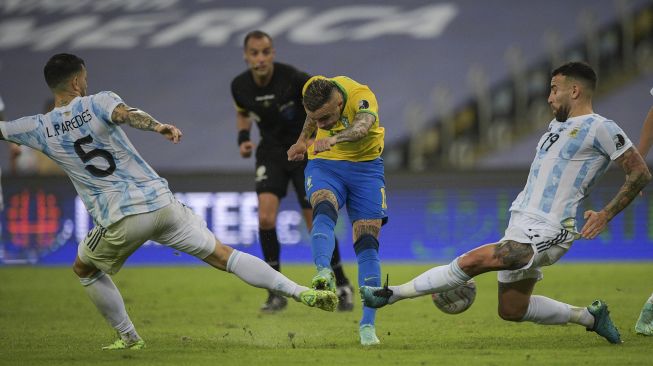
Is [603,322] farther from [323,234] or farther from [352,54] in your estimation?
[352,54]

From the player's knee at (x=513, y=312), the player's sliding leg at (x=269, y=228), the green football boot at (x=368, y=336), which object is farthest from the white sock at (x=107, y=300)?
the player's sliding leg at (x=269, y=228)

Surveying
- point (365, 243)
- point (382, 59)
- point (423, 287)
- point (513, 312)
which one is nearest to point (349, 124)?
point (365, 243)

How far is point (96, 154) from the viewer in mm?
7469

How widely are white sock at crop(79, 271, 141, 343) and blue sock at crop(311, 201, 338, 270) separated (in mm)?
1411

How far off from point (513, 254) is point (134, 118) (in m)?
2.56

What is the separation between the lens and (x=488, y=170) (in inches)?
683

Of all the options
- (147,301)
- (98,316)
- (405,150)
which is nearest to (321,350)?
(98,316)

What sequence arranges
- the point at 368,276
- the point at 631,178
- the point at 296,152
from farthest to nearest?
the point at 296,152, the point at 368,276, the point at 631,178

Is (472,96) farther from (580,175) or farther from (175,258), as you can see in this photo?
(580,175)

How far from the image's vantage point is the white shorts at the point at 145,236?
745 centimetres

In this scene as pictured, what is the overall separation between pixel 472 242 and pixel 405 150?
201 inches

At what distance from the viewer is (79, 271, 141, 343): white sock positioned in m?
7.77

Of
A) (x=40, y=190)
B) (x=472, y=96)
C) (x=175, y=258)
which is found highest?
(x=472, y=96)

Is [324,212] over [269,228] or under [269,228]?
over
